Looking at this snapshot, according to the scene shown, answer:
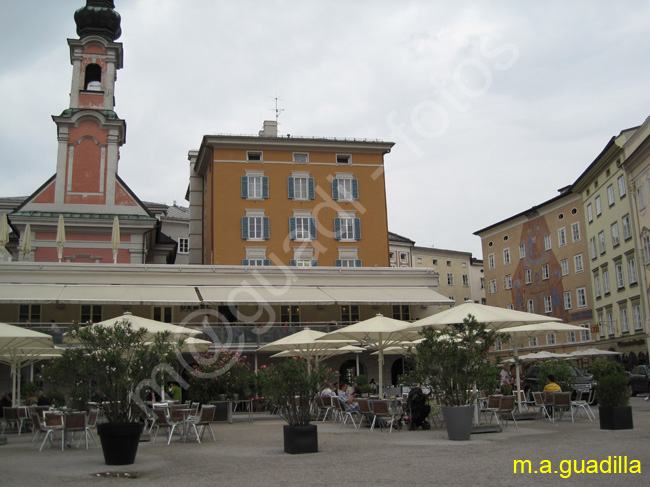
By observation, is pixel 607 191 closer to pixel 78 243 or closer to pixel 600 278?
pixel 600 278

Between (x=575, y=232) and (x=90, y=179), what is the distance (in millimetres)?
31793

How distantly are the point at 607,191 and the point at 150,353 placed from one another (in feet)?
126

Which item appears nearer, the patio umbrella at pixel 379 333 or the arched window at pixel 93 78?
the patio umbrella at pixel 379 333

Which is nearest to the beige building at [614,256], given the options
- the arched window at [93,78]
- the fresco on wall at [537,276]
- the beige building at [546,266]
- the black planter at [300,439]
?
the beige building at [546,266]

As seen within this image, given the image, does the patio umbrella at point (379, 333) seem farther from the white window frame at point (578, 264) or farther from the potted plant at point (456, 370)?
the white window frame at point (578, 264)

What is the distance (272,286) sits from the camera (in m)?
32.8

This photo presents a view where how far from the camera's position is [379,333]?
1836cm

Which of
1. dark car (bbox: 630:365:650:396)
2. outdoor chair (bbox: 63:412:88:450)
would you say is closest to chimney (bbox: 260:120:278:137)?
dark car (bbox: 630:365:650:396)

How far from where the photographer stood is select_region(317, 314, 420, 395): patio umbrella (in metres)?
17.7

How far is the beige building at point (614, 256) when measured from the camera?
1518 inches

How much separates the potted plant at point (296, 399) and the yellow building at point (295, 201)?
25985 mm

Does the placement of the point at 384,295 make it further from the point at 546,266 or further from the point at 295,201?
the point at 546,266

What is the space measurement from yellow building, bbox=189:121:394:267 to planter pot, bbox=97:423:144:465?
26.8 meters

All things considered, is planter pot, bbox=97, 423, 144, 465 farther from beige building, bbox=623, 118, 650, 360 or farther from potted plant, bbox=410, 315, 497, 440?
beige building, bbox=623, 118, 650, 360
